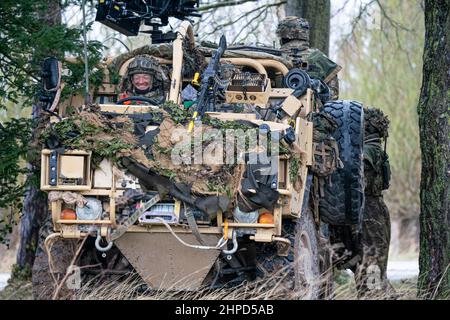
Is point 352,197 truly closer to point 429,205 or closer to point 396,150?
point 429,205

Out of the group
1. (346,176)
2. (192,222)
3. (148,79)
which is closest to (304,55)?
(346,176)

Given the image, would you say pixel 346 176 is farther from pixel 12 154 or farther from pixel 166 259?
pixel 12 154

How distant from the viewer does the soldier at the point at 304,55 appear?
41.9 feet

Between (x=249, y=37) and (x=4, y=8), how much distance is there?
6.05 meters

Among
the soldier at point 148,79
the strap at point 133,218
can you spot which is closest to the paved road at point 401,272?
the soldier at point 148,79

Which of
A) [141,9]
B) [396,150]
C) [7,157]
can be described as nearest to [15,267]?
[7,157]

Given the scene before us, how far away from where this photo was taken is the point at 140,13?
12430 millimetres

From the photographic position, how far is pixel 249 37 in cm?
1825

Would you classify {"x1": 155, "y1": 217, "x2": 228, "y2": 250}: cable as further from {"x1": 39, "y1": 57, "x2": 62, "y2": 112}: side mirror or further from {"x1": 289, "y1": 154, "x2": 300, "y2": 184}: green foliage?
{"x1": 39, "y1": 57, "x2": 62, "y2": 112}: side mirror

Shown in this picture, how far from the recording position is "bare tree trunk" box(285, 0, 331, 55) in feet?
54.1

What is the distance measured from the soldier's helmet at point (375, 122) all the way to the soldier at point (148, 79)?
291 cm

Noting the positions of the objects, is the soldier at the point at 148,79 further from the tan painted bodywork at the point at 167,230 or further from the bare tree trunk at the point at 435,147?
the bare tree trunk at the point at 435,147

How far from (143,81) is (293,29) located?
327 centimetres

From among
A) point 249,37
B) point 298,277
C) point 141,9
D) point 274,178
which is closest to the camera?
point 274,178
